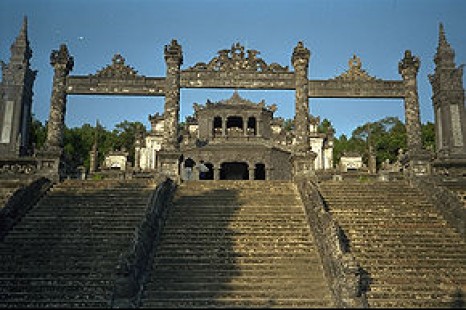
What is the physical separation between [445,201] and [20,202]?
12714 mm

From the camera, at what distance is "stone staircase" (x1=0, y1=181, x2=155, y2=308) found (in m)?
9.81

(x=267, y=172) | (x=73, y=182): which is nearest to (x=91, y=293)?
(x=73, y=182)

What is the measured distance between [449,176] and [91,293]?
14145mm

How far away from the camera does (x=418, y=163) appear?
57.7 ft

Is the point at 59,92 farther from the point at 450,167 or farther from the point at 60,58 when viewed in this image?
the point at 450,167

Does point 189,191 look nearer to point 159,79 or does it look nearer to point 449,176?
point 159,79

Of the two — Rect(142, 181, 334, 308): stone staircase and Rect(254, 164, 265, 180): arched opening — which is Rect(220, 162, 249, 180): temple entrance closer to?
Rect(254, 164, 265, 180): arched opening

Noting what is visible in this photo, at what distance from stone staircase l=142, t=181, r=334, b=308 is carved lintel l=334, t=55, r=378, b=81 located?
7745 millimetres

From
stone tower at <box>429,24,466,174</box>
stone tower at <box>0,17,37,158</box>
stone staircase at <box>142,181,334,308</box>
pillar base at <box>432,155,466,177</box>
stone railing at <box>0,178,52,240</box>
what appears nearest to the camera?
stone staircase at <box>142,181,334,308</box>

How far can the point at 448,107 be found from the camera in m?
19.9

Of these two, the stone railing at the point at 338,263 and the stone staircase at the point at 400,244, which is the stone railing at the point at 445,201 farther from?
the stone railing at the point at 338,263

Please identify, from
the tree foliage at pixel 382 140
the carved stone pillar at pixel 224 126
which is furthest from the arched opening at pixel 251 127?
the tree foliage at pixel 382 140

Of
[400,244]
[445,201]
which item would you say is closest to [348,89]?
[445,201]

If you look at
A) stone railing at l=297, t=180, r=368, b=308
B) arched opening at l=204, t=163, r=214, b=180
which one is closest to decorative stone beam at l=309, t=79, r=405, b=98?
stone railing at l=297, t=180, r=368, b=308
